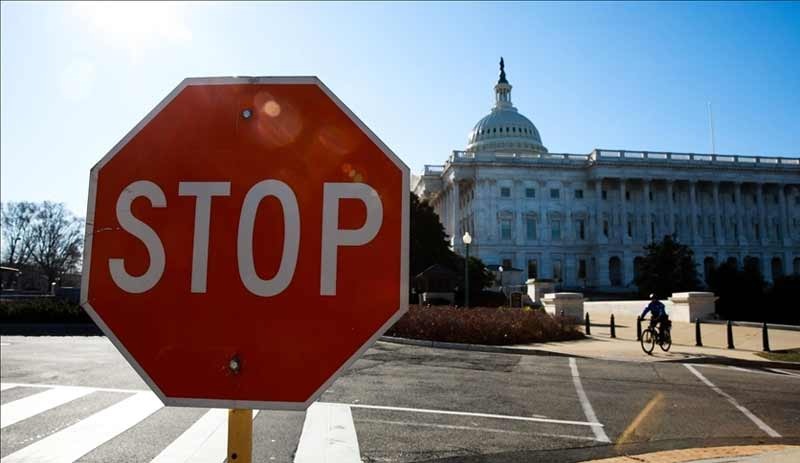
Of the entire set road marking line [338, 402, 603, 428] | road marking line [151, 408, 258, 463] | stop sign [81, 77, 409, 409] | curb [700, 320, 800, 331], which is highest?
stop sign [81, 77, 409, 409]

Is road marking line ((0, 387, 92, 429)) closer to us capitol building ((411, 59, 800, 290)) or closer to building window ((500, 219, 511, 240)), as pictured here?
us capitol building ((411, 59, 800, 290))

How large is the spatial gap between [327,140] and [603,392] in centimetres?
774

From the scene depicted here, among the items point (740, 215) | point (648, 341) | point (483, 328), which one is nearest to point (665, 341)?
point (648, 341)

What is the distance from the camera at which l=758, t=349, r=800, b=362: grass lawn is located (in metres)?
11.8

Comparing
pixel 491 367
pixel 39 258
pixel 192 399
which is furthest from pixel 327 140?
pixel 39 258

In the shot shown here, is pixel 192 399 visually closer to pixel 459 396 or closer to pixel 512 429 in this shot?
pixel 512 429

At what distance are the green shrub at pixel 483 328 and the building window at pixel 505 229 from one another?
64.1m

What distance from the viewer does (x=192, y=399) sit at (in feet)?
6.09

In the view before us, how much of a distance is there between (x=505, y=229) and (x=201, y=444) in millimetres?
80183

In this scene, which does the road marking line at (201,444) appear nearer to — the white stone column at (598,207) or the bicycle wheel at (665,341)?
the bicycle wheel at (665,341)

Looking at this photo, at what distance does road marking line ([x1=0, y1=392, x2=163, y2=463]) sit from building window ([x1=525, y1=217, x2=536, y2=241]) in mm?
79689

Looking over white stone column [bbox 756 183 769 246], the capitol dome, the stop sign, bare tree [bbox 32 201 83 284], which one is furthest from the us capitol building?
the stop sign

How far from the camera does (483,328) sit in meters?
17.0

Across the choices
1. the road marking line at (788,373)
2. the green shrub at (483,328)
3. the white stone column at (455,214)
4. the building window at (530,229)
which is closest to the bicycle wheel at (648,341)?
the road marking line at (788,373)
